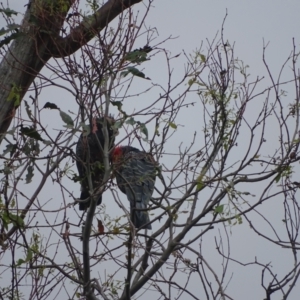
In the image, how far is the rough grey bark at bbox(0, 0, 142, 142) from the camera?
4168mm

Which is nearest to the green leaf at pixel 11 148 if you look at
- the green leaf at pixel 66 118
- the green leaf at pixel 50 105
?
the green leaf at pixel 50 105

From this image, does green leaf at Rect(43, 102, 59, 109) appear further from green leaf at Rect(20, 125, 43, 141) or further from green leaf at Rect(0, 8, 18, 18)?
green leaf at Rect(0, 8, 18, 18)

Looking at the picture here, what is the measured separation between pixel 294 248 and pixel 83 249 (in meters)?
1.20

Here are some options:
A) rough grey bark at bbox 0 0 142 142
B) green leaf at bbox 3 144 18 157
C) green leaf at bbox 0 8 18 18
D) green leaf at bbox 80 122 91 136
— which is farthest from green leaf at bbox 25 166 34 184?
green leaf at bbox 0 8 18 18

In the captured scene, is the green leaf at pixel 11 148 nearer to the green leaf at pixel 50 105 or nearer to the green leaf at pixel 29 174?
the green leaf at pixel 29 174

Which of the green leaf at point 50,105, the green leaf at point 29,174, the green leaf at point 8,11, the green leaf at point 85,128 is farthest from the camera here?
the green leaf at point 8,11

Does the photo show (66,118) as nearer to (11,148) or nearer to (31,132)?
(31,132)

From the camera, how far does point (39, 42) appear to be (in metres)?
4.78

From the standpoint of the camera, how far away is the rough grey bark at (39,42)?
13.7 feet

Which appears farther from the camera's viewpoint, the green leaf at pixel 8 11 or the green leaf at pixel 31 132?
the green leaf at pixel 8 11

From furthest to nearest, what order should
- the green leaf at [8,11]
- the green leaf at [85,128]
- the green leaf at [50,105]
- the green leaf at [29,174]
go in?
the green leaf at [8,11] → the green leaf at [29,174] → the green leaf at [50,105] → the green leaf at [85,128]

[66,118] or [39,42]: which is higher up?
[39,42]

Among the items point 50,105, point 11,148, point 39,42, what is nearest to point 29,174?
point 11,148

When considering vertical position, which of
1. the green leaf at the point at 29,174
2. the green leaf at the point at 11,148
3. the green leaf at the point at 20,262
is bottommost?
the green leaf at the point at 20,262
